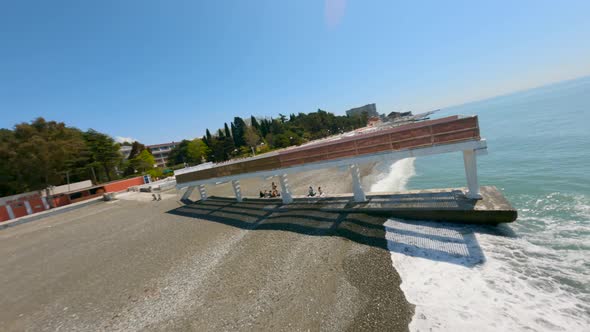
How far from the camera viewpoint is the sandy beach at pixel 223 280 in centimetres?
696

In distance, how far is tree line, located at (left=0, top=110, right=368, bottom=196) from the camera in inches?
1331

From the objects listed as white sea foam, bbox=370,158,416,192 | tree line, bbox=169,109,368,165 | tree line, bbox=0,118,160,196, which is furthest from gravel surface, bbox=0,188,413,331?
tree line, bbox=169,109,368,165

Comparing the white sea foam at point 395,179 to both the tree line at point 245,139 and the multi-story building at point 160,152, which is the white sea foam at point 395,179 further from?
the multi-story building at point 160,152

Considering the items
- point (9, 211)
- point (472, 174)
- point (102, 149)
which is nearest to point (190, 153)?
point (102, 149)

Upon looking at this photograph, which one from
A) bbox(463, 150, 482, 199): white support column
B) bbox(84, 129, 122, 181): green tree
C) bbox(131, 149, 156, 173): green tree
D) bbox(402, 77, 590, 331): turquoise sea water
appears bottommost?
bbox(402, 77, 590, 331): turquoise sea water

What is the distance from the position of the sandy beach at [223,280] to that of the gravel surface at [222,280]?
0.04 meters

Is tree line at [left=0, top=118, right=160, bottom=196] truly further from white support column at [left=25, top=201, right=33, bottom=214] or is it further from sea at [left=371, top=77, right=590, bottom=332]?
sea at [left=371, top=77, right=590, bottom=332]

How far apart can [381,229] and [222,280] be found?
7759 mm

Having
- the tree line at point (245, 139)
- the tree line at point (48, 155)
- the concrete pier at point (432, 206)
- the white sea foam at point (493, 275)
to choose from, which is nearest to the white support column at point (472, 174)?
the concrete pier at point (432, 206)

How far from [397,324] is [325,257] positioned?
375cm

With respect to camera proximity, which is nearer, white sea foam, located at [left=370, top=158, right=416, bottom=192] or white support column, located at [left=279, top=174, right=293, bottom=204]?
white support column, located at [left=279, top=174, right=293, bottom=204]

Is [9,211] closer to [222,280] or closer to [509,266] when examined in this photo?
[222,280]

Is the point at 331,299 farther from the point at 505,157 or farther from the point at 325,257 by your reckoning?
the point at 505,157

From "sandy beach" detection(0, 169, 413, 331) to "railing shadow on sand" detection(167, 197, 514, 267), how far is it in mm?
109
